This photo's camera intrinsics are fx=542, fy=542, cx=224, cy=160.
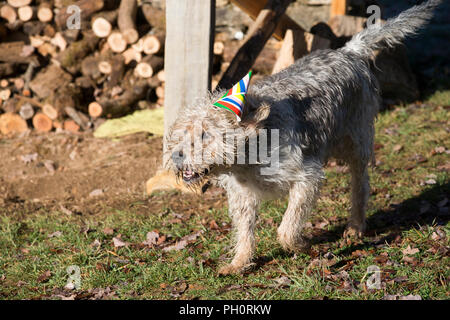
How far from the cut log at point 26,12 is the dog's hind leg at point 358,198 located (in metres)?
6.77

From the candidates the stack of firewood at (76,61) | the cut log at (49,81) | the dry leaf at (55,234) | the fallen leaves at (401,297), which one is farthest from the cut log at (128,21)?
the fallen leaves at (401,297)

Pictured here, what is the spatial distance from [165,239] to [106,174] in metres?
2.26

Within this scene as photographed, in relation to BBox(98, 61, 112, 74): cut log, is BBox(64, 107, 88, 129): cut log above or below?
below

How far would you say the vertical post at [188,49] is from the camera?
5.85 meters

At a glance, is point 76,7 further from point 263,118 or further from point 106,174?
point 263,118

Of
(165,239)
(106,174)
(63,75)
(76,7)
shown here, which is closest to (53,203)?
(106,174)

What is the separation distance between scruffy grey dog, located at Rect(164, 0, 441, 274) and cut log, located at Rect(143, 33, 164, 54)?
14.8ft

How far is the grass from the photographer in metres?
4.21

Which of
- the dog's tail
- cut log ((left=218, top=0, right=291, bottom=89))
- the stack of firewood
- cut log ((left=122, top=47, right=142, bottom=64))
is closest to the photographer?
the dog's tail

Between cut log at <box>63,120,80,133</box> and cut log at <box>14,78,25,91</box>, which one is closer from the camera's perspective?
cut log at <box>63,120,80,133</box>

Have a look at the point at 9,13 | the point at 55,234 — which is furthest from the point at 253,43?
the point at 9,13

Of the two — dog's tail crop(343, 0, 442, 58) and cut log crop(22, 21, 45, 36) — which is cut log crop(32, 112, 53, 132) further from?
dog's tail crop(343, 0, 442, 58)

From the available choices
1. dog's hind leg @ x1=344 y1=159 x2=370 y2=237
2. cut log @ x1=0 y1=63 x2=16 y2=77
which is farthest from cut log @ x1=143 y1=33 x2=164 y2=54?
dog's hind leg @ x1=344 y1=159 x2=370 y2=237

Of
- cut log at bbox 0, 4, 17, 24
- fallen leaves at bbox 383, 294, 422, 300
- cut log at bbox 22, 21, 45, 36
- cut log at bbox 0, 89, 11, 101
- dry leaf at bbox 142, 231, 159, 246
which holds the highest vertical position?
cut log at bbox 0, 4, 17, 24
